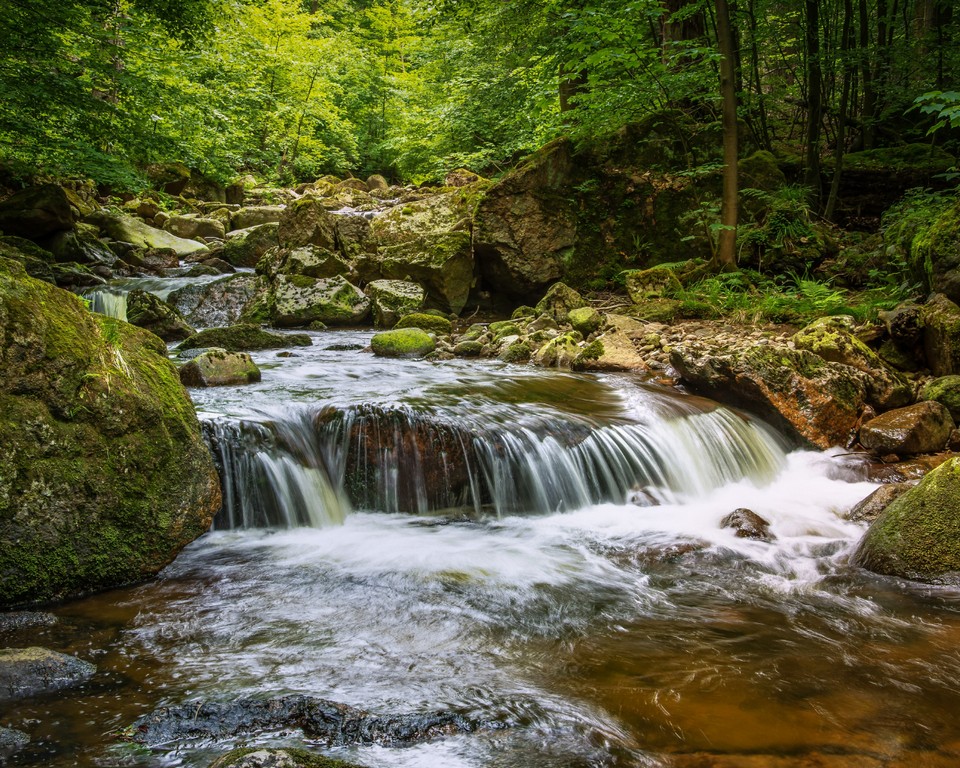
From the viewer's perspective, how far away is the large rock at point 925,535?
3793 millimetres

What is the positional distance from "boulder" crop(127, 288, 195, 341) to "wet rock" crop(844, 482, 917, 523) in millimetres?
9663

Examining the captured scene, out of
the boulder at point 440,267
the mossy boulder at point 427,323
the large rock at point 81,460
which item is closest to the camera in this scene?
the large rock at point 81,460

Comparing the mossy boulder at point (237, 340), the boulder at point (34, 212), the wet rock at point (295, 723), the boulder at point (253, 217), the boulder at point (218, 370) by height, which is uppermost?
the boulder at point (253, 217)

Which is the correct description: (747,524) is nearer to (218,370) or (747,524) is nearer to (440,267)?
(218,370)

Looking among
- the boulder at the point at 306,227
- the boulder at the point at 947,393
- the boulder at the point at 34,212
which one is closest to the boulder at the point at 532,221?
the boulder at the point at 306,227

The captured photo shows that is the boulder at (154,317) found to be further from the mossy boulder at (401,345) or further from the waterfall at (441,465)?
the waterfall at (441,465)

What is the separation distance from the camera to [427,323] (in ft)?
37.0

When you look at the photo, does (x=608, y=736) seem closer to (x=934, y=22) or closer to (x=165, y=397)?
(x=165, y=397)

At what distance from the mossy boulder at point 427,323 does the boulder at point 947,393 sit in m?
7.19

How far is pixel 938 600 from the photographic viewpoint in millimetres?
3559

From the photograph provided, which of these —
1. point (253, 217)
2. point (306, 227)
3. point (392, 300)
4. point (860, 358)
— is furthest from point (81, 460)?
point (253, 217)

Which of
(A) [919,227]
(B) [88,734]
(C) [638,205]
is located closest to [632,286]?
(C) [638,205]

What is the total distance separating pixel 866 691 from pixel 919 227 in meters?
7.50

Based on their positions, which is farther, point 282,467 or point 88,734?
point 282,467
